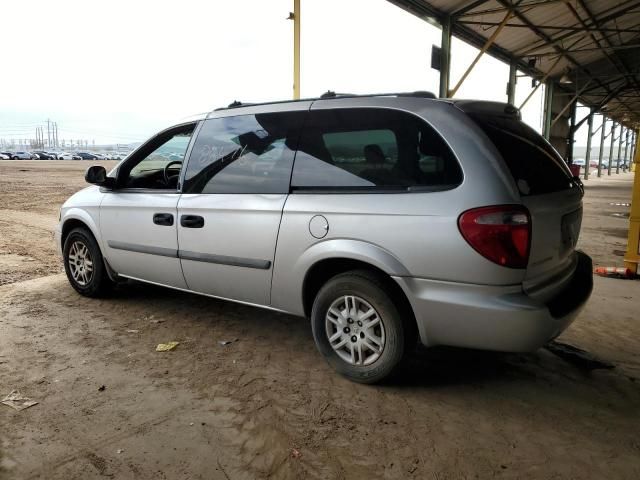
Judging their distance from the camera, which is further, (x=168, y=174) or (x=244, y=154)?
(x=168, y=174)

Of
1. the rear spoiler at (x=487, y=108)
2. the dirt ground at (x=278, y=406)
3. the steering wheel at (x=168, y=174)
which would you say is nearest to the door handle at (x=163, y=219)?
the steering wheel at (x=168, y=174)

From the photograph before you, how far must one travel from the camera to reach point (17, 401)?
2.87 meters

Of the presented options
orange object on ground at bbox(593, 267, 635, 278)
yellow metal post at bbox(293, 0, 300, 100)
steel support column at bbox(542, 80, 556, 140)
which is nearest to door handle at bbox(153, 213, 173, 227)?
yellow metal post at bbox(293, 0, 300, 100)

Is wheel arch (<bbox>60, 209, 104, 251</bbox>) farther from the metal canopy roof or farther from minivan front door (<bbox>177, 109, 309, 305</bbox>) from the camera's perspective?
the metal canopy roof

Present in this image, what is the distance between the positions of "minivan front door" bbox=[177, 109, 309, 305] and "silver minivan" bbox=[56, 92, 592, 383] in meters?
0.01

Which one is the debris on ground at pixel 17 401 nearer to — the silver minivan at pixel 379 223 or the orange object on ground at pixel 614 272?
the silver minivan at pixel 379 223

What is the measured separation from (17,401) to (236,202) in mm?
1774

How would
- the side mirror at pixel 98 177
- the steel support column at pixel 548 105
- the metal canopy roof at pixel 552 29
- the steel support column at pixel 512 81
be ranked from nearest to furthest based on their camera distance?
the side mirror at pixel 98 177 < the metal canopy roof at pixel 552 29 < the steel support column at pixel 512 81 < the steel support column at pixel 548 105

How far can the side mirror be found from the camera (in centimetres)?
425

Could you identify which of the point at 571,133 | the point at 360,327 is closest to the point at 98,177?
the point at 360,327

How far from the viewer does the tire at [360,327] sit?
2846 mm

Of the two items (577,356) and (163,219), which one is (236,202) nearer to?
(163,219)

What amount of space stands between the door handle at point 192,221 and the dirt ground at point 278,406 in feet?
2.93

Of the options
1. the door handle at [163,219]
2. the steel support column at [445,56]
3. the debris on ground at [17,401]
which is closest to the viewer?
the debris on ground at [17,401]
